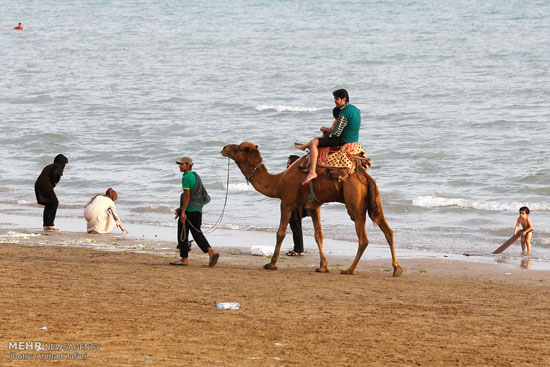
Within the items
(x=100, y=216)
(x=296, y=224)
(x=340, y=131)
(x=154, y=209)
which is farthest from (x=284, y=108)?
(x=340, y=131)

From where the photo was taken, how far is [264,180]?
1315 cm

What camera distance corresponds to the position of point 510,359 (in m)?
7.85

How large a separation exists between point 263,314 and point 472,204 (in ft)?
43.4

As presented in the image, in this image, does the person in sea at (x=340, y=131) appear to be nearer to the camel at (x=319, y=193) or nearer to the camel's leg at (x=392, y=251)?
the camel at (x=319, y=193)

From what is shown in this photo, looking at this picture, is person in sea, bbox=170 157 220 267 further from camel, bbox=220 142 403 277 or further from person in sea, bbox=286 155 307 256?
person in sea, bbox=286 155 307 256

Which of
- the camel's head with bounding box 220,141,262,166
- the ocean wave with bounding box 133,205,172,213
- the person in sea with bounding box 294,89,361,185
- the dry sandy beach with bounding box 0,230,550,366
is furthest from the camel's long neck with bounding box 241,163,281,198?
the ocean wave with bounding box 133,205,172,213

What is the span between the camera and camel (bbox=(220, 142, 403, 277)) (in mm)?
12352

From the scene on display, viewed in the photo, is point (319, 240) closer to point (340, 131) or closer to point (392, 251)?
point (392, 251)

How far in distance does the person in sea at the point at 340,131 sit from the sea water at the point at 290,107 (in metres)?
1.81

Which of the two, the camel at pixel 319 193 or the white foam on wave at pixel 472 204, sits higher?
the camel at pixel 319 193

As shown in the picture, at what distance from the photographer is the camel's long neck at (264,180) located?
517 inches

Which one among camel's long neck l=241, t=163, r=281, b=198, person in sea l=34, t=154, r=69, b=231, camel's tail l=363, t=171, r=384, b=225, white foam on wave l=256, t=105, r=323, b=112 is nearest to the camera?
camel's tail l=363, t=171, r=384, b=225

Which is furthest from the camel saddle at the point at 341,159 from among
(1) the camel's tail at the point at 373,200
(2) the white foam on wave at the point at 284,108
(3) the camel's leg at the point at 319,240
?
(2) the white foam on wave at the point at 284,108

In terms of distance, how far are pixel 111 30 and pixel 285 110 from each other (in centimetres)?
4023
